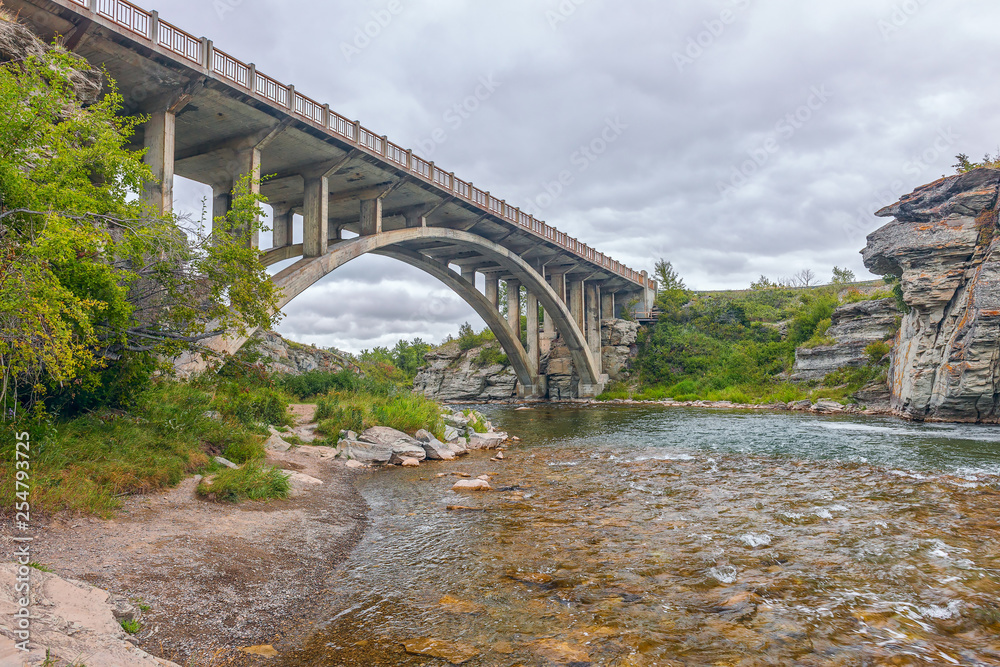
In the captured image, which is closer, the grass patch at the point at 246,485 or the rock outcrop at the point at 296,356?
the grass patch at the point at 246,485

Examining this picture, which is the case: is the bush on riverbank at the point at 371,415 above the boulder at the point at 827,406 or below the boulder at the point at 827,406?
Result: above

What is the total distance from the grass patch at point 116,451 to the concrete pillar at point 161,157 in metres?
6.61

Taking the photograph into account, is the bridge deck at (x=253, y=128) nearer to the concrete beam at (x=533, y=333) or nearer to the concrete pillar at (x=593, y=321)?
the concrete beam at (x=533, y=333)

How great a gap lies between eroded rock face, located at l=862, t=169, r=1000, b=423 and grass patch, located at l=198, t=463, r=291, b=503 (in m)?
20.8

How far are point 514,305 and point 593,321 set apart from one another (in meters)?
7.74

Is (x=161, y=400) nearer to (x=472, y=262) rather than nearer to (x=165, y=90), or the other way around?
(x=165, y=90)

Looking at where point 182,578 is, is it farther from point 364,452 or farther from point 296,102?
point 296,102

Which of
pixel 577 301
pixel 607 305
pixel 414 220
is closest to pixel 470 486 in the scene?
pixel 414 220

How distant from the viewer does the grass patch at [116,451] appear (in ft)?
17.8

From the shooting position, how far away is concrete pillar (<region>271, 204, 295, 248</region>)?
23.3m

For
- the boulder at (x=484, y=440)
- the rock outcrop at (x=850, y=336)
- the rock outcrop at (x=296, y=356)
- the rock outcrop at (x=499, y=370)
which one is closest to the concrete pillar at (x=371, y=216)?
the rock outcrop at (x=296, y=356)

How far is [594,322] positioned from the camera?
42812mm

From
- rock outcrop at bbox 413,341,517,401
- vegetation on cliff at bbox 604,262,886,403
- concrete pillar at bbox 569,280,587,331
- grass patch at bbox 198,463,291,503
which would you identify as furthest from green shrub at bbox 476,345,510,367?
grass patch at bbox 198,463,291,503

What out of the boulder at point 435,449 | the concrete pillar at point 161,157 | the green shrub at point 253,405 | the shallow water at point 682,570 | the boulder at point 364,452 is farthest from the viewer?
the concrete pillar at point 161,157
